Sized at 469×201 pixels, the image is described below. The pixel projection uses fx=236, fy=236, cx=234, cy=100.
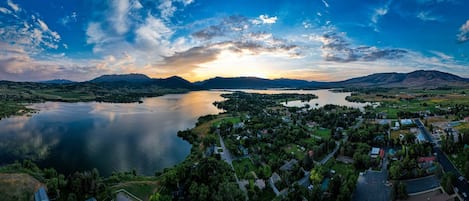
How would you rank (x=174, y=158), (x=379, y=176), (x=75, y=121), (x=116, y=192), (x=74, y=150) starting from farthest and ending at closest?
1. (x=75, y=121)
2. (x=74, y=150)
3. (x=174, y=158)
4. (x=379, y=176)
5. (x=116, y=192)

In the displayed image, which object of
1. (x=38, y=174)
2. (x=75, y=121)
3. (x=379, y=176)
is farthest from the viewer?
(x=75, y=121)

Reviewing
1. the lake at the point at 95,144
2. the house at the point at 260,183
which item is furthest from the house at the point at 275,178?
the lake at the point at 95,144

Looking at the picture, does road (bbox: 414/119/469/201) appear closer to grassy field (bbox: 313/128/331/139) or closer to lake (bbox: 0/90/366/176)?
grassy field (bbox: 313/128/331/139)

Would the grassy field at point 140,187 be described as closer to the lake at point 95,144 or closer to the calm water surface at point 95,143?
the lake at point 95,144

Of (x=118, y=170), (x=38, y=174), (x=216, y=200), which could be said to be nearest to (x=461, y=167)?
(x=216, y=200)

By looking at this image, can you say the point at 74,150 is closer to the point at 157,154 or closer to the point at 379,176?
the point at 157,154

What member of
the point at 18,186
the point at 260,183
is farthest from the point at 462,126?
the point at 18,186

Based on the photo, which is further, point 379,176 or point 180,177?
point 379,176

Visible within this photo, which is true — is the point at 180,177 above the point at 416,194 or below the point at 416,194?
above
